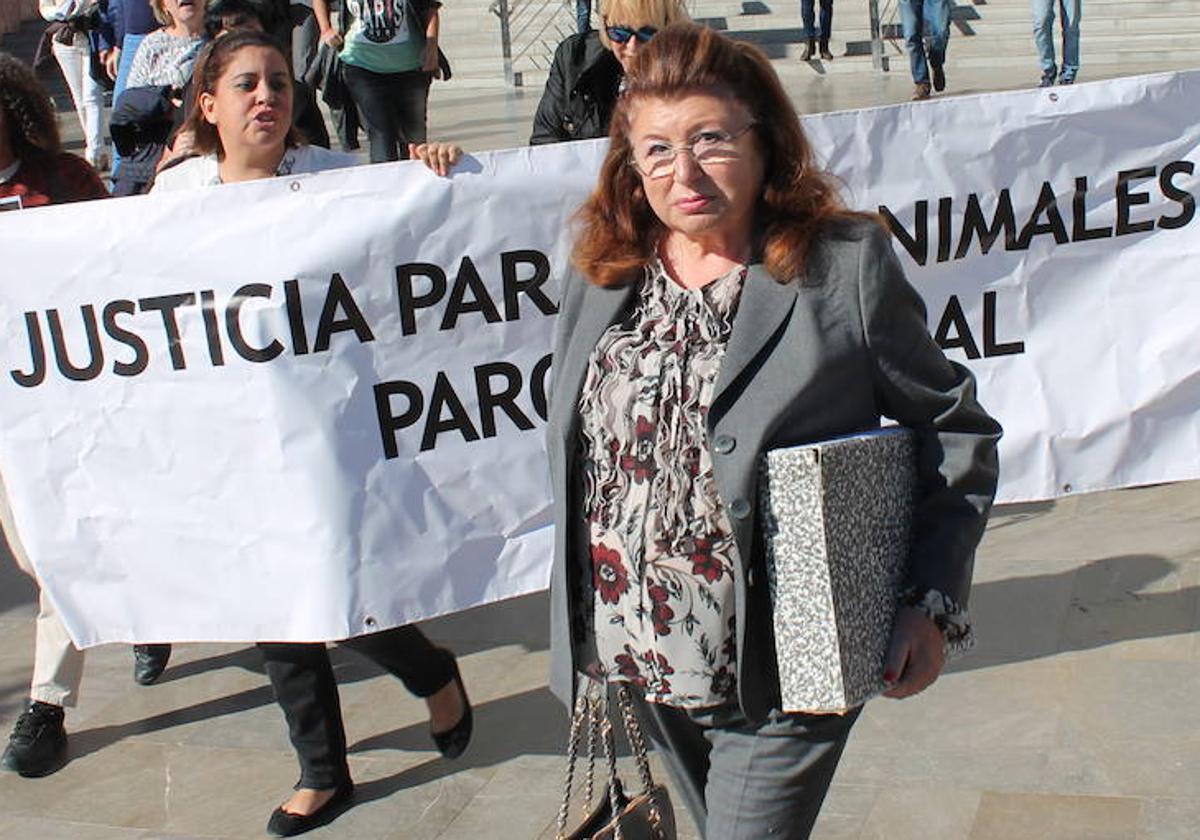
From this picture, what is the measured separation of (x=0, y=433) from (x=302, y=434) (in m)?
0.74

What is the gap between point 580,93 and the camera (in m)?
6.08

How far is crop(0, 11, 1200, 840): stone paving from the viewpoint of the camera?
13.6ft

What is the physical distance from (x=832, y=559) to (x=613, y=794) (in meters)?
0.63

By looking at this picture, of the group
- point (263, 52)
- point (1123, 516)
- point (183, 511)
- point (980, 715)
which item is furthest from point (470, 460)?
point (1123, 516)

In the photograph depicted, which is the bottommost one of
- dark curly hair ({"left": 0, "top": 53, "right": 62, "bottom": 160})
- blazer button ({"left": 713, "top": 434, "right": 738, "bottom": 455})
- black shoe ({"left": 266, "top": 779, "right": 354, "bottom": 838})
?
black shoe ({"left": 266, "top": 779, "right": 354, "bottom": 838})

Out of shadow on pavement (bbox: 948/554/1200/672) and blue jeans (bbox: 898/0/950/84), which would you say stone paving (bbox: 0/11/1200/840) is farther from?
blue jeans (bbox: 898/0/950/84)

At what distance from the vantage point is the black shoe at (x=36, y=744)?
4785mm

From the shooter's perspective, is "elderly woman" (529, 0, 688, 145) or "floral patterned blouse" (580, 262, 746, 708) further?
"elderly woman" (529, 0, 688, 145)

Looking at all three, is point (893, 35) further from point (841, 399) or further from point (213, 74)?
point (841, 399)

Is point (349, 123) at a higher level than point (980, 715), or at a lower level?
higher

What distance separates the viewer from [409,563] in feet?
14.6

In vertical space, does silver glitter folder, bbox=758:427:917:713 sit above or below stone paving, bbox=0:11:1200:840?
above

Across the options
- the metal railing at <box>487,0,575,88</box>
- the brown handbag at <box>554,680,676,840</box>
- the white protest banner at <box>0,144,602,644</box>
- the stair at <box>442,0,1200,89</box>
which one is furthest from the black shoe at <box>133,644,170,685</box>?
the metal railing at <box>487,0,575,88</box>

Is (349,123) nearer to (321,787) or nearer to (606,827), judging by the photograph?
(321,787)
